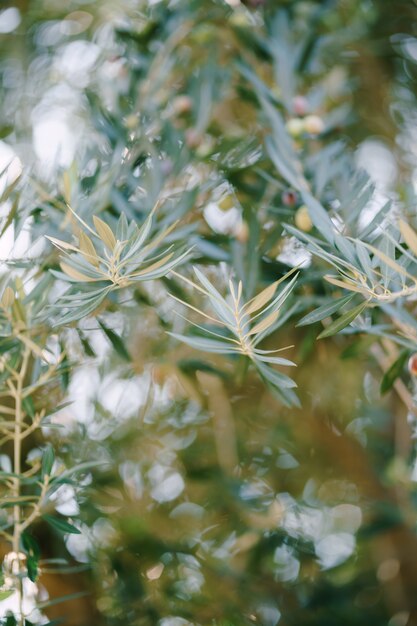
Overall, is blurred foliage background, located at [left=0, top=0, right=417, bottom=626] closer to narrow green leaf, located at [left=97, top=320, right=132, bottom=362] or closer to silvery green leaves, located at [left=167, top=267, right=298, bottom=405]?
narrow green leaf, located at [left=97, top=320, right=132, bottom=362]

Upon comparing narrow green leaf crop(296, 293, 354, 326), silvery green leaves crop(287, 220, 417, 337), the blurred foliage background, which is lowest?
the blurred foliage background

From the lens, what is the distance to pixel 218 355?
56.1 inches

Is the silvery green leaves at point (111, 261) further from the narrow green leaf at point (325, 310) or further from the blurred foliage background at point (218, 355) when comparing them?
the blurred foliage background at point (218, 355)

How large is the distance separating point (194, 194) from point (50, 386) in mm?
549

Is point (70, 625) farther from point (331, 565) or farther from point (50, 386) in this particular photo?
point (331, 565)

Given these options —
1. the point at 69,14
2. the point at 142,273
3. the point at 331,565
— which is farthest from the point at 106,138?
the point at 331,565

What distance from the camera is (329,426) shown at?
62.4 inches

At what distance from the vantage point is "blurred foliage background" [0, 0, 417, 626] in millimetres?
953

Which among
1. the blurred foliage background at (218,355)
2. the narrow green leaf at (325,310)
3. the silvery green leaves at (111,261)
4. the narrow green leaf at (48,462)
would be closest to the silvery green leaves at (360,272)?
the narrow green leaf at (325,310)

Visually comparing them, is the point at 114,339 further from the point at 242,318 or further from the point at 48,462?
the point at 242,318

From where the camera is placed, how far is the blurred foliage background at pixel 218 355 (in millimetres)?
953

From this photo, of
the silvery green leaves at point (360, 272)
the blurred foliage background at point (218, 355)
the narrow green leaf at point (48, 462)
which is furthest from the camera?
the blurred foliage background at point (218, 355)

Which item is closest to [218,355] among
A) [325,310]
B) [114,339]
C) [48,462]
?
[114,339]

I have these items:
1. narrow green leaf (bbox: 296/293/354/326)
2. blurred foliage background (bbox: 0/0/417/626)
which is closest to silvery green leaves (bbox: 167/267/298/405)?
narrow green leaf (bbox: 296/293/354/326)
